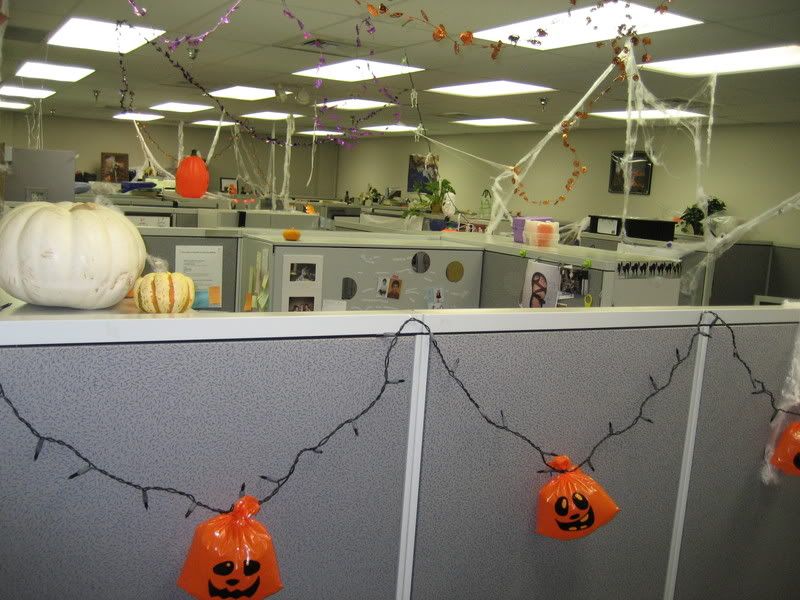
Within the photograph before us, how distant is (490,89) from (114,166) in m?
8.69

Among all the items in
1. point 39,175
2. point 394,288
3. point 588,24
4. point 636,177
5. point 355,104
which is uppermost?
point 355,104

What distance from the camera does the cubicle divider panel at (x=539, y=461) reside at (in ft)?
3.97

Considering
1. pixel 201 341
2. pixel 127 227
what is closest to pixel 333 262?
pixel 127 227

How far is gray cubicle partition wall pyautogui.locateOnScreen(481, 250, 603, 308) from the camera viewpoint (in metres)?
2.48

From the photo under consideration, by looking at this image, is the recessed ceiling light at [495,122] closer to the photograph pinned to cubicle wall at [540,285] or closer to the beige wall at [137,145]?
the beige wall at [137,145]

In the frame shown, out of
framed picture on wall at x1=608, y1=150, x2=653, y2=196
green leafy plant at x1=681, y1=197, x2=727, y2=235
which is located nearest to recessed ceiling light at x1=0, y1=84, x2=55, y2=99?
framed picture on wall at x1=608, y1=150, x2=653, y2=196

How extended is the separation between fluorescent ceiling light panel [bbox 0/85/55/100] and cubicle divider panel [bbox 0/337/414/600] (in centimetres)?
836

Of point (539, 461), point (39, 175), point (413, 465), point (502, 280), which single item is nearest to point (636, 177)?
point (39, 175)

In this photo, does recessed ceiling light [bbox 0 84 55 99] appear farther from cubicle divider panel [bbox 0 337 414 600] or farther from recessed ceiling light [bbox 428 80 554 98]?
cubicle divider panel [bbox 0 337 414 600]

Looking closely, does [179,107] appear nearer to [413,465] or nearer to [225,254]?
[225,254]

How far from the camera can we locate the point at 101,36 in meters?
5.04

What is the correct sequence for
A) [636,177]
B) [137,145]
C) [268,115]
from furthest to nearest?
[137,145]
[268,115]
[636,177]

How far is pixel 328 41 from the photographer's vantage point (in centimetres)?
469

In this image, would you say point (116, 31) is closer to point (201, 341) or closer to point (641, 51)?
point (641, 51)
